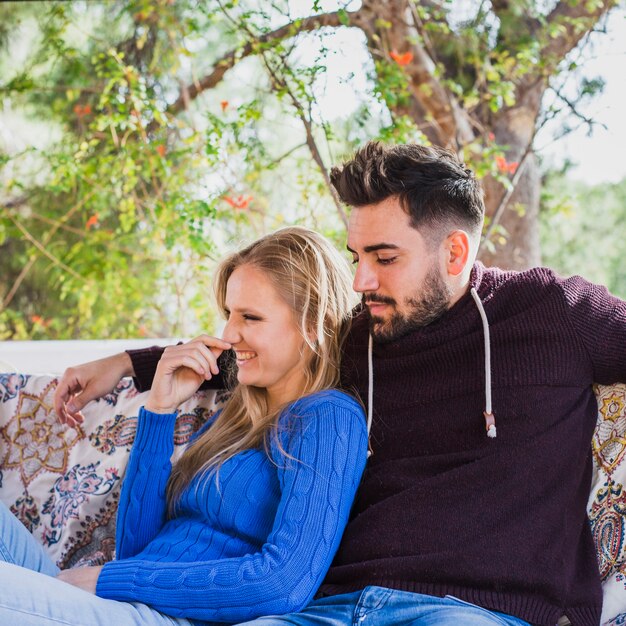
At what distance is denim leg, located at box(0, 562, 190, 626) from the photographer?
1.39m

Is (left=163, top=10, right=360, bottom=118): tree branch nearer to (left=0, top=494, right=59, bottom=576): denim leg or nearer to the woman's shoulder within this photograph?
the woman's shoulder

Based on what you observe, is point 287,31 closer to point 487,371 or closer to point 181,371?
point 181,371

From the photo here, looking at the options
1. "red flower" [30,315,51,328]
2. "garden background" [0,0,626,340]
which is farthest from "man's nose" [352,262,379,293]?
"red flower" [30,315,51,328]

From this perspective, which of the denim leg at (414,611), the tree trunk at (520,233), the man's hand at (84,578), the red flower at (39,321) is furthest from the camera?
the red flower at (39,321)

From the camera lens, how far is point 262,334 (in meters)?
1.81

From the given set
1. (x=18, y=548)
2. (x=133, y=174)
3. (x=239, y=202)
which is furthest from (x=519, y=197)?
(x=18, y=548)

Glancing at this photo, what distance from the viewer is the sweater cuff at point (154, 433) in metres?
1.83

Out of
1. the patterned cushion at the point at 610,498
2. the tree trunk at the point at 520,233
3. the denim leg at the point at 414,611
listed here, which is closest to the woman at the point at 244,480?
the denim leg at the point at 414,611

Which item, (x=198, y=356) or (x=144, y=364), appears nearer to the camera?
(x=198, y=356)

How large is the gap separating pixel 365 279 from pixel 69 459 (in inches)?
40.2

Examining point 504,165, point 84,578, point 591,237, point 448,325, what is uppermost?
point 504,165

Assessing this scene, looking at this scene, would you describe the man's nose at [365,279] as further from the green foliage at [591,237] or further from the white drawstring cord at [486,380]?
the green foliage at [591,237]

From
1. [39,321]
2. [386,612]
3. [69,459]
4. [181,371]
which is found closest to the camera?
[386,612]

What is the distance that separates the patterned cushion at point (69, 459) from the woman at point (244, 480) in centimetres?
23
